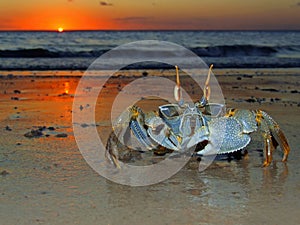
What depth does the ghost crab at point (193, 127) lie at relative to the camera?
4324mm

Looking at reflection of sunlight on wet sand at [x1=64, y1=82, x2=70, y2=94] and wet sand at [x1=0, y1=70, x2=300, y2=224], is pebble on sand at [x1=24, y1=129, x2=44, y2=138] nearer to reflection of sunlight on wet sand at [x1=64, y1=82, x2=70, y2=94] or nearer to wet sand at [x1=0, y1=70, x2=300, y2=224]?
wet sand at [x1=0, y1=70, x2=300, y2=224]

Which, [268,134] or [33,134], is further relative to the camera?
[33,134]

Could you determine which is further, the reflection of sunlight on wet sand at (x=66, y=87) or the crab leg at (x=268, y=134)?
the reflection of sunlight on wet sand at (x=66, y=87)

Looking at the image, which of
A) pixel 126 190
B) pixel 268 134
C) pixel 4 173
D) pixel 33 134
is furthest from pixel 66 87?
pixel 126 190

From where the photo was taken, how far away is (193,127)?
4348mm

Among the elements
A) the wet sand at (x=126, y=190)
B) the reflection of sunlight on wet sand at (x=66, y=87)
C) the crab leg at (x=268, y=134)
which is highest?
the reflection of sunlight on wet sand at (x=66, y=87)

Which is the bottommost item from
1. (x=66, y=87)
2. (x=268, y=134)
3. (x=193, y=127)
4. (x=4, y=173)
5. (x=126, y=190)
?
(x=126, y=190)

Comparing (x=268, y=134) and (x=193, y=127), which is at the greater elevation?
(x=193, y=127)

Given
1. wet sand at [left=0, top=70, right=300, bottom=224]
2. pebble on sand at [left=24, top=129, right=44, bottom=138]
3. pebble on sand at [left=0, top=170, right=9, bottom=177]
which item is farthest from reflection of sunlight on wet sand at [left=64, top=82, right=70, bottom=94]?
pebble on sand at [left=0, top=170, right=9, bottom=177]

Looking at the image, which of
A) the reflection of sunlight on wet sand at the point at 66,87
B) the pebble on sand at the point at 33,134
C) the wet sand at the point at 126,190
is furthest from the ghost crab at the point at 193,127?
the reflection of sunlight on wet sand at the point at 66,87

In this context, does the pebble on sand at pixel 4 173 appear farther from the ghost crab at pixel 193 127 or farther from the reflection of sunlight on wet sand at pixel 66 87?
the reflection of sunlight on wet sand at pixel 66 87

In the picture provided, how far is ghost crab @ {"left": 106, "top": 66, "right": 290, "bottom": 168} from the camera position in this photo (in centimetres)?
432

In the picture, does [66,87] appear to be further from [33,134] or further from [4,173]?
[4,173]

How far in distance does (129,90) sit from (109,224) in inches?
304
